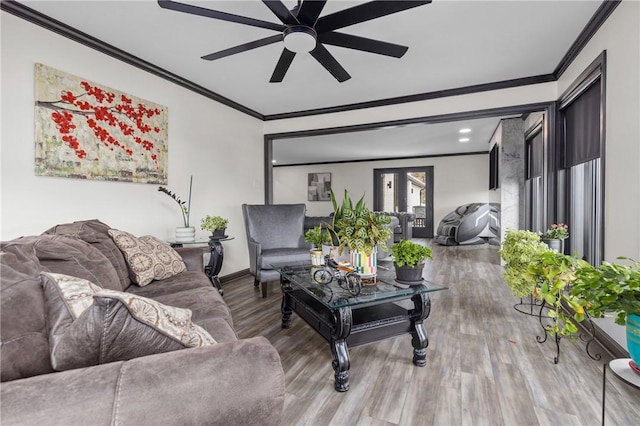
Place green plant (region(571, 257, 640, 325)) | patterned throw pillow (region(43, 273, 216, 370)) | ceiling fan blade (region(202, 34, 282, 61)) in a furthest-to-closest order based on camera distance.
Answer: ceiling fan blade (region(202, 34, 282, 61)) → green plant (region(571, 257, 640, 325)) → patterned throw pillow (region(43, 273, 216, 370))

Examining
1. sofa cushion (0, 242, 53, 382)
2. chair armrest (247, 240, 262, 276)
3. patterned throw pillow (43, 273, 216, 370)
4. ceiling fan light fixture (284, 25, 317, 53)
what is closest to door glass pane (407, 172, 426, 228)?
chair armrest (247, 240, 262, 276)

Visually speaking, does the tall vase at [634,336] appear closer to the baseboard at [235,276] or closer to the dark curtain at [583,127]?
the dark curtain at [583,127]

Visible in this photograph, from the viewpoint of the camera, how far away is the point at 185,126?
3.66 metres

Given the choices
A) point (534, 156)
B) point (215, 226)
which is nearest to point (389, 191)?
point (534, 156)

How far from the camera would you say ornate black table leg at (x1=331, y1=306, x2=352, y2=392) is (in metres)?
1.73

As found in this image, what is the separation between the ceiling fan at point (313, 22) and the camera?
174cm

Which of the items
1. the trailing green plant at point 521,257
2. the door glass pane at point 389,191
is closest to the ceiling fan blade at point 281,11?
the trailing green plant at point 521,257

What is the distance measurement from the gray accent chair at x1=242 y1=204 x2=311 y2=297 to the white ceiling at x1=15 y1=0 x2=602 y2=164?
5.03 feet

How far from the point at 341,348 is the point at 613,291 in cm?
123

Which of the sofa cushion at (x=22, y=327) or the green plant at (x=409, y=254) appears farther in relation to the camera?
the green plant at (x=409, y=254)

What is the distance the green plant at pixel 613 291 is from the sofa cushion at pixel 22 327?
Result: 1622 millimetres

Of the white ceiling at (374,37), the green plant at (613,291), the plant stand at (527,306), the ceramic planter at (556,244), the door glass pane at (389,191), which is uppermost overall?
the white ceiling at (374,37)

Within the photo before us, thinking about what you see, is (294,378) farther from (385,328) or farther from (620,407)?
(620,407)

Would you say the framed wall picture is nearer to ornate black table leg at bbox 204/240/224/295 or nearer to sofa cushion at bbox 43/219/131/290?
ornate black table leg at bbox 204/240/224/295
